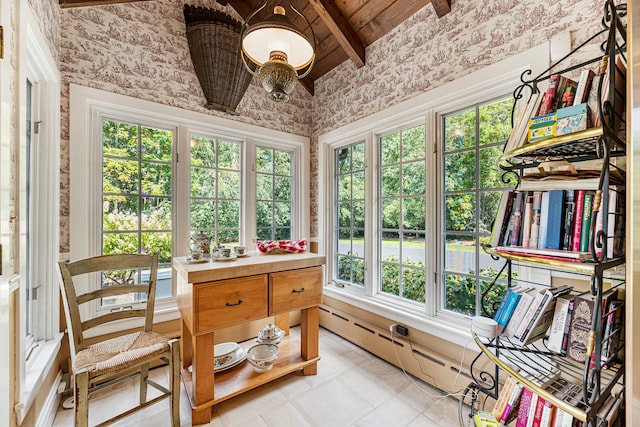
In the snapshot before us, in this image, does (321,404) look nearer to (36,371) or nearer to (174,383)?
(174,383)

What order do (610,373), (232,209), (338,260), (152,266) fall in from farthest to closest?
(338,260) < (232,209) < (152,266) < (610,373)

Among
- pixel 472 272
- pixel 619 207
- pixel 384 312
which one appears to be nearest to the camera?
pixel 619 207

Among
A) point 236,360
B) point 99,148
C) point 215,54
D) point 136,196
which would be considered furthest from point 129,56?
point 236,360

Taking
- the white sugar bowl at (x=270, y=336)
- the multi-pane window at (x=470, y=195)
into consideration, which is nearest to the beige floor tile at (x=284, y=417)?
the white sugar bowl at (x=270, y=336)

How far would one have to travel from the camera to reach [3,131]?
108cm

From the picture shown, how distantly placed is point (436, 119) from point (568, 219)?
1.31 meters

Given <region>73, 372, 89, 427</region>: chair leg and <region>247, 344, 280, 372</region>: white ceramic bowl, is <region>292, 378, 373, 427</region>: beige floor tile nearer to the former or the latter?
<region>247, 344, 280, 372</region>: white ceramic bowl

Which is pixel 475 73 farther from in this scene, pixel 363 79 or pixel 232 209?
pixel 232 209

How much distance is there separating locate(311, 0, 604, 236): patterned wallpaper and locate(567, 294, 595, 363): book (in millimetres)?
1375

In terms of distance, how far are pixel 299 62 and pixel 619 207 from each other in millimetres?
1620

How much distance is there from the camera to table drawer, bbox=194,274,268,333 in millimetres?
1575

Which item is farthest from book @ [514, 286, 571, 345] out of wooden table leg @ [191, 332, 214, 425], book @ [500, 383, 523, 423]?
wooden table leg @ [191, 332, 214, 425]

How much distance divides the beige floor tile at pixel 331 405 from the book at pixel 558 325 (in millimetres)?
1204

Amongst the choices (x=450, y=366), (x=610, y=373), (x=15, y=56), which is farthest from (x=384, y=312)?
(x=15, y=56)
